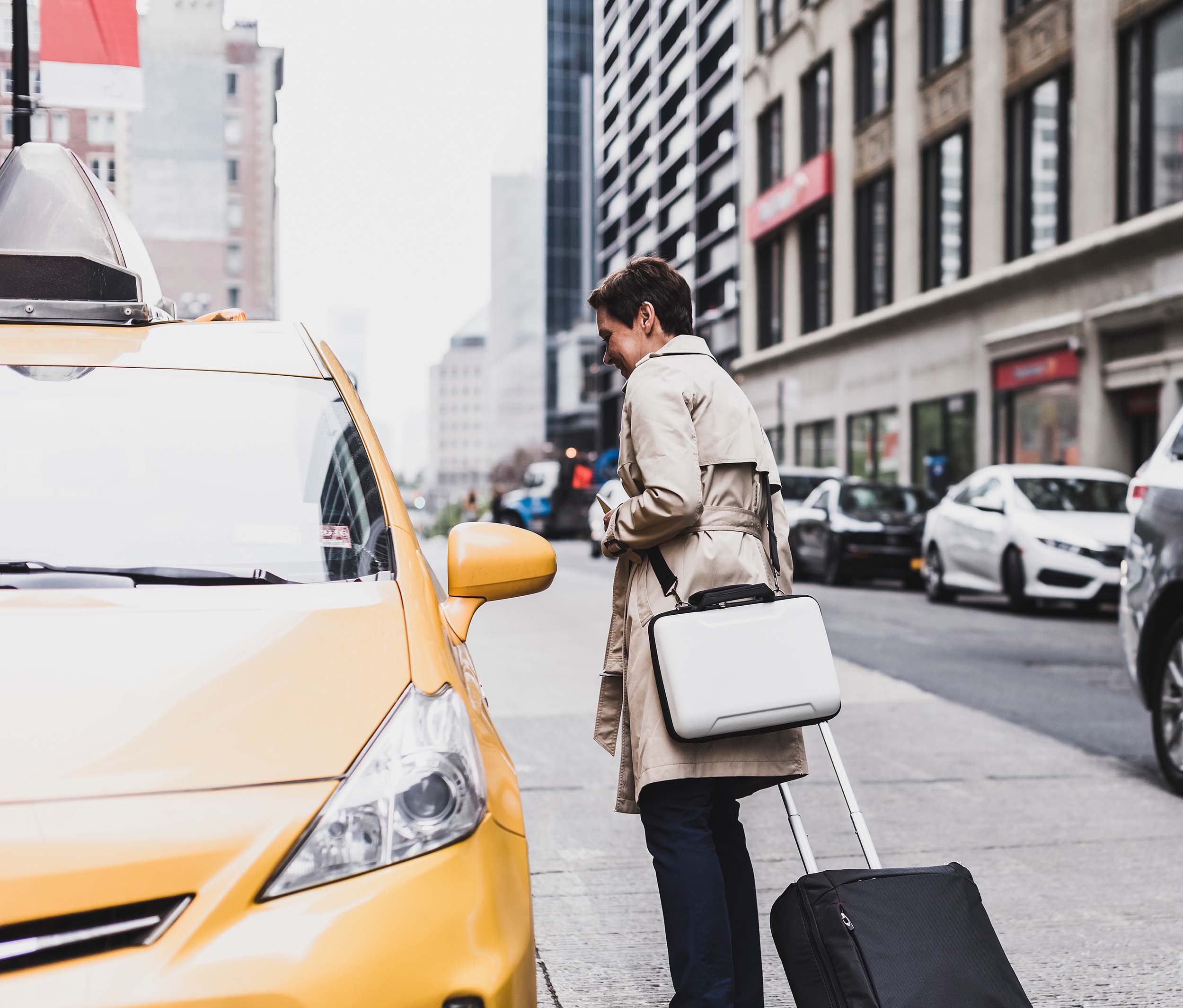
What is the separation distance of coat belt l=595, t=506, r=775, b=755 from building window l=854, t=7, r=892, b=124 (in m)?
30.7

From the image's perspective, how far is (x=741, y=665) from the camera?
2.89 meters

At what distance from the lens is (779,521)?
10.8 feet

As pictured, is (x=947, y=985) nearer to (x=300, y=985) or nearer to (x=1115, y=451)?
(x=300, y=985)

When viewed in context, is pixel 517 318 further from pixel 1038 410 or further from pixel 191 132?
pixel 191 132

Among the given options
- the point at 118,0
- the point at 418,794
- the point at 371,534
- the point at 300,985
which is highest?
the point at 118,0

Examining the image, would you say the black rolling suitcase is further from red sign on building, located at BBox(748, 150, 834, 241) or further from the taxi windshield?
red sign on building, located at BBox(748, 150, 834, 241)

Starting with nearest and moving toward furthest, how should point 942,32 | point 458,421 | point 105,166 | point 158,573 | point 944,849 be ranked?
point 158,573
point 944,849
point 105,166
point 942,32
point 458,421

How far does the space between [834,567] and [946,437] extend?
1103cm

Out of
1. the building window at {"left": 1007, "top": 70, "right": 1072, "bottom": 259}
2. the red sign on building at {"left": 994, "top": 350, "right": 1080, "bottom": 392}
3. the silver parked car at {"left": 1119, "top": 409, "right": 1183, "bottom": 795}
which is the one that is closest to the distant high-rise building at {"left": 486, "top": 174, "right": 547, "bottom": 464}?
the building window at {"left": 1007, "top": 70, "right": 1072, "bottom": 259}

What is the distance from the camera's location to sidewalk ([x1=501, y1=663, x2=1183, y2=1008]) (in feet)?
12.6

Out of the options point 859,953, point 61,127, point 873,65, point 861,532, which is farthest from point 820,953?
point 873,65

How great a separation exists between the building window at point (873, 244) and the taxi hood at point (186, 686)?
30.5 m

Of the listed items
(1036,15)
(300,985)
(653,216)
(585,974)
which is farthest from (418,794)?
(653,216)

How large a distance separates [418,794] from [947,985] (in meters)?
1.13
